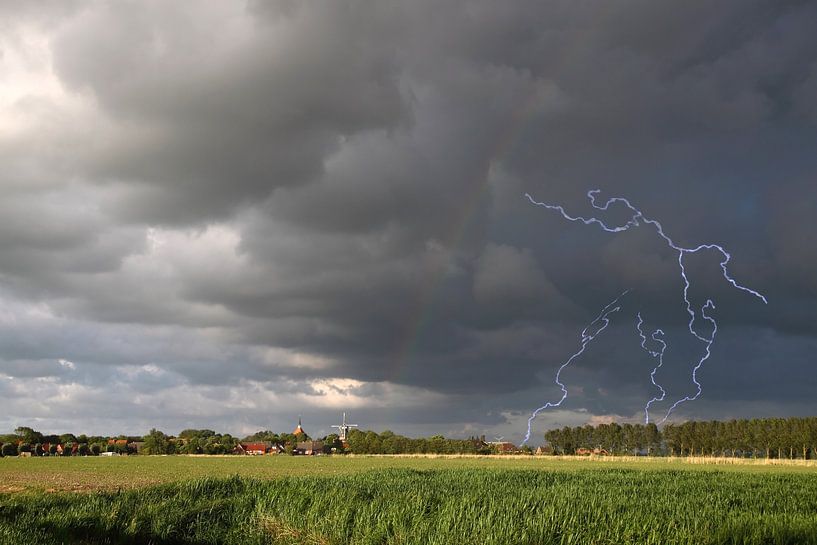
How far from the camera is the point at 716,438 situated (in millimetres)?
165125

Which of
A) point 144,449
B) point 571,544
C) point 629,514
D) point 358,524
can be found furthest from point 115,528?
point 144,449

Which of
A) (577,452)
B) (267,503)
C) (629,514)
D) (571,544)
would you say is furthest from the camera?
(577,452)

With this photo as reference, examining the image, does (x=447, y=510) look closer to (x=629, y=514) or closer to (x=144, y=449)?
(x=629, y=514)

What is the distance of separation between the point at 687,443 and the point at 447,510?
173918 mm

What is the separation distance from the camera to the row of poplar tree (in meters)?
150

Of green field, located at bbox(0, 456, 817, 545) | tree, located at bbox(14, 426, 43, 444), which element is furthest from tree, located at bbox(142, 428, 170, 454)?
green field, located at bbox(0, 456, 817, 545)

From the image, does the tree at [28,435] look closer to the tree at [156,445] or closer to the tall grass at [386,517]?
the tree at [156,445]

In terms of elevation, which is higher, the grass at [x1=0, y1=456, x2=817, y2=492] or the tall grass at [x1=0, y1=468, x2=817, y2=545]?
the tall grass at [x1=0, y1=468, x2=817, y2=545]

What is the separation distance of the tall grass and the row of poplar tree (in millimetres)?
142093

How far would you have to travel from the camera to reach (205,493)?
94.0 feet

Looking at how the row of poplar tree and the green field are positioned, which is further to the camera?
the row of poplar tree

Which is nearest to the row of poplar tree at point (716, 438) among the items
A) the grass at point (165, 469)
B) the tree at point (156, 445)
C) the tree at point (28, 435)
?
the grass at point (165, 469)

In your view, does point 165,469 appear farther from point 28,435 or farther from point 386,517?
point 28,435

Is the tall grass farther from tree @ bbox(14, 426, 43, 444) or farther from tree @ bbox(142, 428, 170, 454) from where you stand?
tree @ bbox(14, 426, 43, 444)
